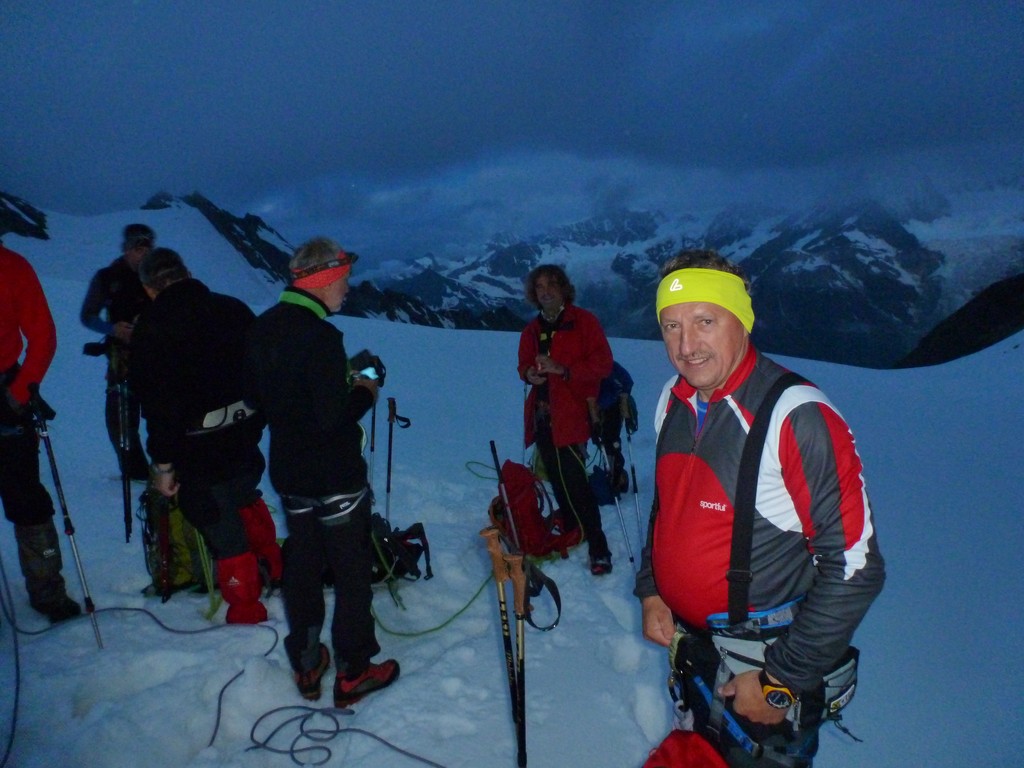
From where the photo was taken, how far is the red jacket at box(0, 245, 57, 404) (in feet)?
10.4

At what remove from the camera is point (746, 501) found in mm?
1580

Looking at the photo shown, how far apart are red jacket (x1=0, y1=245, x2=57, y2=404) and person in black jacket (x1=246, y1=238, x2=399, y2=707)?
4.43 feet

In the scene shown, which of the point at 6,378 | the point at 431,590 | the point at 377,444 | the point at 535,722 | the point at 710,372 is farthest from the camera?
the point at 377,444

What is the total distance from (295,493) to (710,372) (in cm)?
211

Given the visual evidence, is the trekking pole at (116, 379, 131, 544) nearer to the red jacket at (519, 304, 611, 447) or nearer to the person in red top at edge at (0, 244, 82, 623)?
the person in red top at edge at (0, 244, 82, 623)

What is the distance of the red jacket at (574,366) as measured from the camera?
435 centimetres

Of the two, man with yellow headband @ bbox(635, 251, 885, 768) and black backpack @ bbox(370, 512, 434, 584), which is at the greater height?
man with yellow headband @ bbox(635, 251, 885, 768)

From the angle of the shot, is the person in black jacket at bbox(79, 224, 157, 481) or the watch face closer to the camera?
the watch face

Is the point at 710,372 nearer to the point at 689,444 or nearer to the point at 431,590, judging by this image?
the point at 689,444

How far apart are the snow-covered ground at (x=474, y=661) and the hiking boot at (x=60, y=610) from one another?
0.07 meters

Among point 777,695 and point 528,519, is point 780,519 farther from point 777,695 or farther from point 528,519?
point 528,519

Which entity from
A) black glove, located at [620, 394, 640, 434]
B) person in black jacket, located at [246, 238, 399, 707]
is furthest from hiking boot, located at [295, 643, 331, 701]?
black glove, located at [620, 394, 640, 434]

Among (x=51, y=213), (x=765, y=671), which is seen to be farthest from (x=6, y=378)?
(x=51, y=213)

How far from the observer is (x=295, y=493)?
2.82 meters
